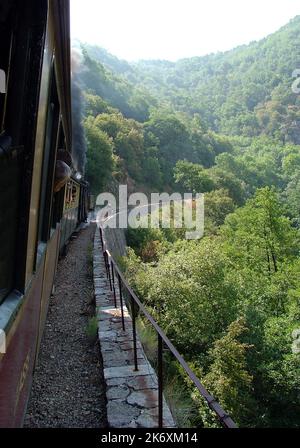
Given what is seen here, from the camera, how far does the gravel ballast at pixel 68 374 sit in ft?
12.7

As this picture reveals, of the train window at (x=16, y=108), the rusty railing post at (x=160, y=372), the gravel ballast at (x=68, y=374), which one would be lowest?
the gravel ballast at (x=68, y=374)

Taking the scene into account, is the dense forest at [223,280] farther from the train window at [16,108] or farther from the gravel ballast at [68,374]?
the train window at [16,108]

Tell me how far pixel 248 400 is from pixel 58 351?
9.40 m

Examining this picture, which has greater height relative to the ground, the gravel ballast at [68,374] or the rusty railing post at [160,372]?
the rusty railing post at [160,372]

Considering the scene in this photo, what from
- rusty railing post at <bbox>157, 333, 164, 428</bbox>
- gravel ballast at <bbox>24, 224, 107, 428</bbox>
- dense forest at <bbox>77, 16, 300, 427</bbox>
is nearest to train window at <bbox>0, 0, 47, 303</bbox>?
rusty railing post at <bbox>157, 333, 164, 428</bbox>

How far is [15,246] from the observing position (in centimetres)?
212

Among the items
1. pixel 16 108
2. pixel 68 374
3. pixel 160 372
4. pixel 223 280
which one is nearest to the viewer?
pixel 16 108

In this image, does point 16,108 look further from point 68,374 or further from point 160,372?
point 68,374

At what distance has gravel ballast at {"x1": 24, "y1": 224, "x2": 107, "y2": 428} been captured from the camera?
12.7ft

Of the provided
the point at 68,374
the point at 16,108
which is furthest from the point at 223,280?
the point at 16,108

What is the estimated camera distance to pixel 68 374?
15.6 feet

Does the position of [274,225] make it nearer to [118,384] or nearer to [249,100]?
[118,384]

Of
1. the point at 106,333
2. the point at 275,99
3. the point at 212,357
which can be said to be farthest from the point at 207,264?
the point at 275,99

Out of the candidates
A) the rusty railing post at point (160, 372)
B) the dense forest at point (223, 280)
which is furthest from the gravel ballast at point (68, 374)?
the dense forest at point (223, 280)
